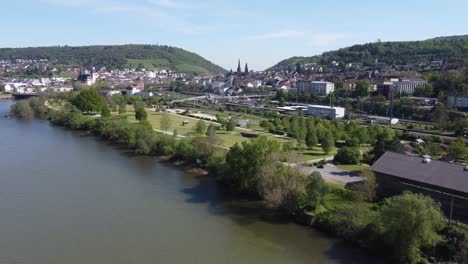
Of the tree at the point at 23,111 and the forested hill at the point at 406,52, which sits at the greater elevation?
the forested hill at the point at 406,52

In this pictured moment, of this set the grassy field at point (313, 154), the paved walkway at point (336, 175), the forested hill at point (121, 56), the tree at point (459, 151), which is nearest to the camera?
the paved walkway at point (336, 175)

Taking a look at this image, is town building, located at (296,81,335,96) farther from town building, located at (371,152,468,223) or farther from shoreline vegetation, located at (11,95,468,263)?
town building, located at (371,152,468,223)

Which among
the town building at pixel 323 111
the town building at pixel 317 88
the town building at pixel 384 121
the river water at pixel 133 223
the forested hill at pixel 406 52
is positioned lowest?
the river water at pixel 133 223

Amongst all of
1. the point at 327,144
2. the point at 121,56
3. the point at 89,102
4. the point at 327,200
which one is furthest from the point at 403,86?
the point at 121,56

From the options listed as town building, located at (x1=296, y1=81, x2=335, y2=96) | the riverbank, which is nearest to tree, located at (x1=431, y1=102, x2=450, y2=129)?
town building, located at (x1=296, y1=81, x2=335, y2=96)

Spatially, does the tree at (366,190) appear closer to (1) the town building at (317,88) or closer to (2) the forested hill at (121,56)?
(1) the town building at (317,88)

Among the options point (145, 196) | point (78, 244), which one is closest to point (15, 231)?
point (78, 244)

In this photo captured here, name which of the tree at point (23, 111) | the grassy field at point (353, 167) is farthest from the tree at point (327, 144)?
the tree at point (23, 111)

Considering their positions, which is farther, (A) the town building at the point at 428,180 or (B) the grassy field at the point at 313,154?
(B) the grassy field at the point at 313,154
